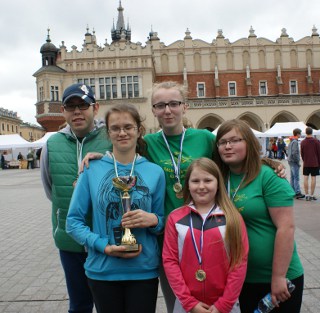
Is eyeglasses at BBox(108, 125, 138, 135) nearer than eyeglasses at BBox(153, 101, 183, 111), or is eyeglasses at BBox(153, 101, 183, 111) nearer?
eyeglasses at BBox(108, 125, 138, 135)

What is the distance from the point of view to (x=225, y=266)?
200 cm

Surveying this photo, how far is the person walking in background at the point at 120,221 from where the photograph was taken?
6.67ft

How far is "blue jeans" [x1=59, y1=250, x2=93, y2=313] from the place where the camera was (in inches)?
103

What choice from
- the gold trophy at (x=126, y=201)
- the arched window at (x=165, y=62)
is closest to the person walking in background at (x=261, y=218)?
the gold trophy at (x=126, y=201)

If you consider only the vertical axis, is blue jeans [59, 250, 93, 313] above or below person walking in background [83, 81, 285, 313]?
below

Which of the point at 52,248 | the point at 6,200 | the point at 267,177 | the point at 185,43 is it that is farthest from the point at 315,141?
the point at 185,43

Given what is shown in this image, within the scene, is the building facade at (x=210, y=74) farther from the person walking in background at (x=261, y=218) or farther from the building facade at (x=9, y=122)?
the building facade at (x=9, y=122)

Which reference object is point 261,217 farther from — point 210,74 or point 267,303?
point 210,74

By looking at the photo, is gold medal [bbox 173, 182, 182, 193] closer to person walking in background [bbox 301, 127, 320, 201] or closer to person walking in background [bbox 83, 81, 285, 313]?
person walking in background [bbox 83, 81, 285, 313]

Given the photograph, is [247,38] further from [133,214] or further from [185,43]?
[133,214]

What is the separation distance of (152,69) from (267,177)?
37.2 m

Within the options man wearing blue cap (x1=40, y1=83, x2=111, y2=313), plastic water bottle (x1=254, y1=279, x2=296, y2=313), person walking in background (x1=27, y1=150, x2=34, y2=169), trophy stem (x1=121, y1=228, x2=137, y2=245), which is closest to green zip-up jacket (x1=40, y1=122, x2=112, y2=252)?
man wearing blue cap (x1=40, y1=83, x2=111, y2=313)

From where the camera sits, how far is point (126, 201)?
198 cm

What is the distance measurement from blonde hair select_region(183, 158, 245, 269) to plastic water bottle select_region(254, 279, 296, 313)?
12.3 inches
